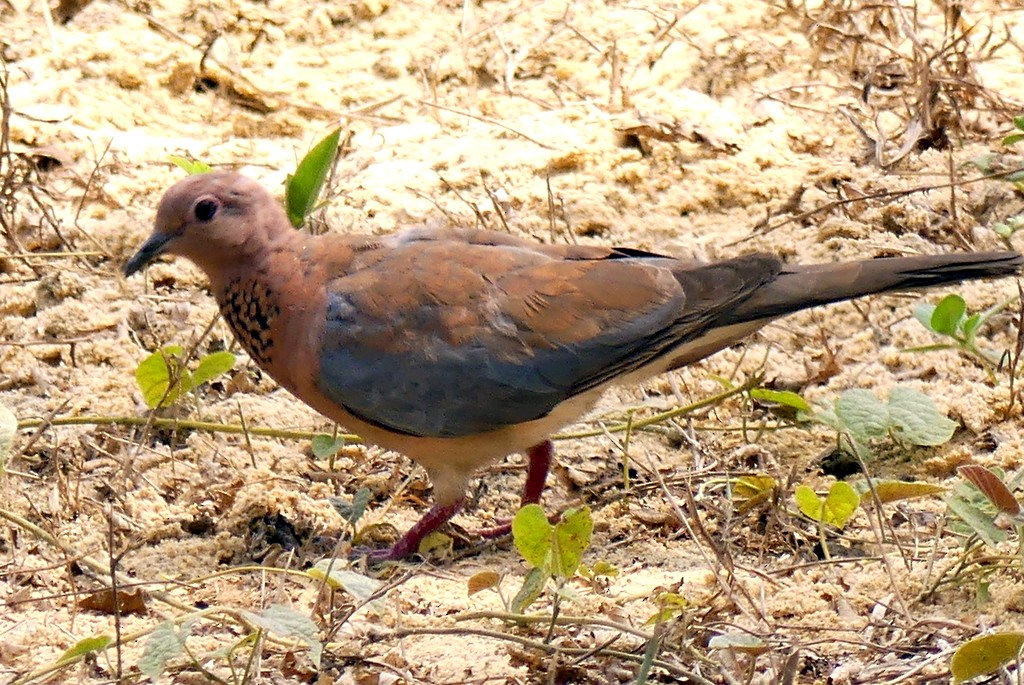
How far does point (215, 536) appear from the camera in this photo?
143 inches

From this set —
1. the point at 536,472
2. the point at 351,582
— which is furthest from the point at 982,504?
the point at 351,582

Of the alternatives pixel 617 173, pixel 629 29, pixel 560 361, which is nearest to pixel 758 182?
pixel 617 173

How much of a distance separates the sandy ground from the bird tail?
21.3 inches

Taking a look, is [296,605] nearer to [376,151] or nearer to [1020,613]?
[1020,613]

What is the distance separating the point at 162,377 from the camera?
12.5 ft

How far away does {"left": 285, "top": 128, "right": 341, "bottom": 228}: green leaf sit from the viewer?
376 cm

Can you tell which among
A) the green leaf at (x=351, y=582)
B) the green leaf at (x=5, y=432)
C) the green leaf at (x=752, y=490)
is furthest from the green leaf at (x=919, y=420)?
the green leaf at (x=5, y=432)

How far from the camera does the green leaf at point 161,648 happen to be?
7.76ft

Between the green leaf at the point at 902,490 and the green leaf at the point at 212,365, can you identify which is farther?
the green leaf at the point at 212,365

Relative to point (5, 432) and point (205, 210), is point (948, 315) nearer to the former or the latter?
point (205, 210)

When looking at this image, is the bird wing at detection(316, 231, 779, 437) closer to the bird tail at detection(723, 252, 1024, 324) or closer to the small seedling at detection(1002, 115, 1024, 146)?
the bird tail at detection(723, 252, 1024, 324)

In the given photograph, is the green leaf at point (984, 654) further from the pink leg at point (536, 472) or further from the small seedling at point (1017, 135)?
the small seedling at point (1017, 135)

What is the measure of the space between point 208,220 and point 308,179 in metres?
0.30

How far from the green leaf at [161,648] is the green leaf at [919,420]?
1.94 meters
